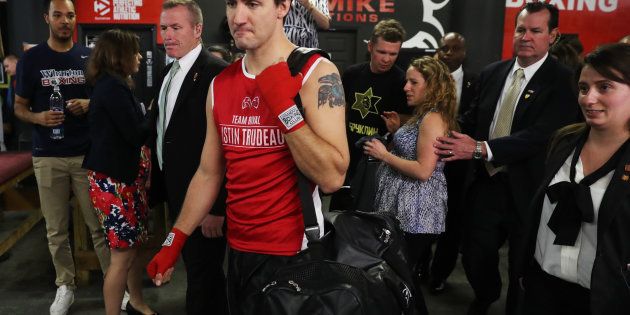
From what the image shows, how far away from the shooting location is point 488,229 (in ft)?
9.36

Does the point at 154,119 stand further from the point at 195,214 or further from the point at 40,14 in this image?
the point at 40,14

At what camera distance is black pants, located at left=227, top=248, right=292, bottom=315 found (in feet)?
5.32

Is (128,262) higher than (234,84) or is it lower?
lower

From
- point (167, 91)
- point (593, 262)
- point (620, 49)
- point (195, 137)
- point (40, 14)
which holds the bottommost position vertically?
point (593, 262)

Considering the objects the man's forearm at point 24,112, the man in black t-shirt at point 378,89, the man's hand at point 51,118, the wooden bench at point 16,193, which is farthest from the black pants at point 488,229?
the wooden bench at point 16,193

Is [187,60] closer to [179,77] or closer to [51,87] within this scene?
[179,77]

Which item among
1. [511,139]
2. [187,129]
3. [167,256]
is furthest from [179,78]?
[511,139]

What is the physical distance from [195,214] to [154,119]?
35.1 inches

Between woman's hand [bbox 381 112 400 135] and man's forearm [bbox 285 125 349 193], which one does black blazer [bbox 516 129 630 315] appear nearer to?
man's forearm [bbox 285 125 349 193]

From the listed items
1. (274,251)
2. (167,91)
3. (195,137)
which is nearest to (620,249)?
(274,251)

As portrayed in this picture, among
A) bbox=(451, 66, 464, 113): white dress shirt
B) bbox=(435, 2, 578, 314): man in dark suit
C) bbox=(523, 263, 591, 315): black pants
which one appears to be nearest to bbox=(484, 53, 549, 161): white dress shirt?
bbox=(435, 2, 578, 314): man in dark suit

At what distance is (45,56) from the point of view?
3209 mm

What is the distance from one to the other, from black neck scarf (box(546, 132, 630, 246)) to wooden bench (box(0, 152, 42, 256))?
3357mm

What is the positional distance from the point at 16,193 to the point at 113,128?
2.06 metres
